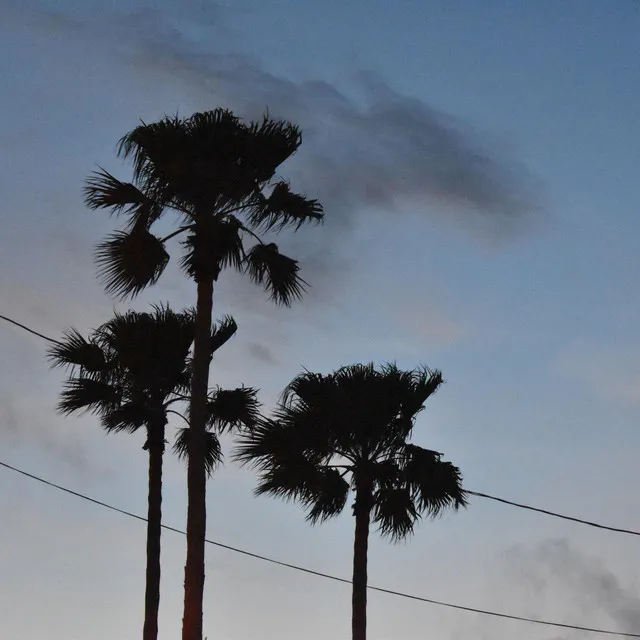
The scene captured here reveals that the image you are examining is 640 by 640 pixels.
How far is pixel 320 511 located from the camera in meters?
31.4

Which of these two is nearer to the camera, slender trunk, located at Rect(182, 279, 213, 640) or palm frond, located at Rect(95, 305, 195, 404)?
slender trunk, located at Rect(182, 279, 213, 640)

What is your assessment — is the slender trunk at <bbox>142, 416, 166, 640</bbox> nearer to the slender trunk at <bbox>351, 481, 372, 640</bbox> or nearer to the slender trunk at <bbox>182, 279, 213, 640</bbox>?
the slender trunk at <bbox>351, 481, 372, 640</bbox>

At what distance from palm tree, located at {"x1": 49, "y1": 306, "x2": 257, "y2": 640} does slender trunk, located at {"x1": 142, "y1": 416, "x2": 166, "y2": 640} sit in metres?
0.03

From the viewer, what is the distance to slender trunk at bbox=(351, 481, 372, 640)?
30.2 m

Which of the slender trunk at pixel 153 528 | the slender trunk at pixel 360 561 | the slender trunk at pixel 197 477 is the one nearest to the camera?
the slender trunk at pixel 197 477

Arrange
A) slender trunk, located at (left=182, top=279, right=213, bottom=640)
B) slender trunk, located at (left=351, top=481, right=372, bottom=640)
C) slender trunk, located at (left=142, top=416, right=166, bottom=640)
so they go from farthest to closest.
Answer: slender trunk, located at (left=142, top=416, right=166, bottom=640) < slender trunk, located at (left=351, top=481, right=372, bottom=640) < slender trunk, located at (left=182, top=279, right=213, bottom=640)

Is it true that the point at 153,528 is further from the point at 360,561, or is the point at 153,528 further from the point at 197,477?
the point at 197,477

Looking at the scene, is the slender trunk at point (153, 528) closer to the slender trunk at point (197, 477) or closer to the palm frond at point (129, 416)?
the palm frond at point (129, 416)

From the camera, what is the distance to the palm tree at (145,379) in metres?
33.9

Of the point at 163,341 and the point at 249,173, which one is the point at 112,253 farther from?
the point at 163,341

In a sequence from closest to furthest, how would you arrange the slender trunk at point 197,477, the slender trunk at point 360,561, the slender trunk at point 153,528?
1. the slender trunk at point 197,477
2. the slender trunk at point 360,561
3. the slender trunk at point 153,528

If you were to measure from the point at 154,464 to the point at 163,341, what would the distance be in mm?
3248

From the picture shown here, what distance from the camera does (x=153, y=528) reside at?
3328cm

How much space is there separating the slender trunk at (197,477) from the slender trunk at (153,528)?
6.39m
